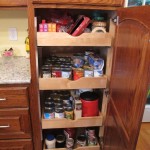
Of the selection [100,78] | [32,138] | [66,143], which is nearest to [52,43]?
[100,78]

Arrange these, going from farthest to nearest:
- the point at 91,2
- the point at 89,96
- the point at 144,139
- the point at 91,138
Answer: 1. the point at 144,139
2. the point at 91,138
3. the point at 89,96
4. the point at 91,2

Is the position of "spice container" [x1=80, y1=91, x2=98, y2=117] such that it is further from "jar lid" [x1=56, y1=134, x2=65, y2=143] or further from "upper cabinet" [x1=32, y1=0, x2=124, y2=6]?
"upper cabinet" [x1=32, y1=0, x2=124, y2=6]

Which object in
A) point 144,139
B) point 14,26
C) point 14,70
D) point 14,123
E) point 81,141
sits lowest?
point 144,139

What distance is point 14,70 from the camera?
1.43 m

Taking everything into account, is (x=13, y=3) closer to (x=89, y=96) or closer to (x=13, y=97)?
(x=13, y=97)

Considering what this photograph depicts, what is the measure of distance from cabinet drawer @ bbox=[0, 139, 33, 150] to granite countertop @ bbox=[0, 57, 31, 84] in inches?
21.5

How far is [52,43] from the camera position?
122cm

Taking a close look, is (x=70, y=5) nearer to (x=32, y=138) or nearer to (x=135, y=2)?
(x=135, y=2)

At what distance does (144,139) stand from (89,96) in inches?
35.8

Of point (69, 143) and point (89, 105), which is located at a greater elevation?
point (89, 105)

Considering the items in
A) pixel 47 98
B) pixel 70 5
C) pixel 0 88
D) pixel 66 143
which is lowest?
pixel 66 143

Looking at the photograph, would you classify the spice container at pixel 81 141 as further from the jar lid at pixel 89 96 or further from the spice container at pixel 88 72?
the spice container at pixel 88 72

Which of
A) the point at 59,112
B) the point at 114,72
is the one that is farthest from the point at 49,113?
the point at 114,72

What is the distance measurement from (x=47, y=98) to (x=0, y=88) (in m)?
0.47
